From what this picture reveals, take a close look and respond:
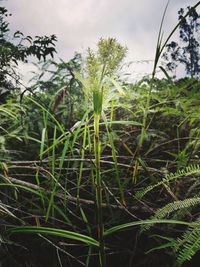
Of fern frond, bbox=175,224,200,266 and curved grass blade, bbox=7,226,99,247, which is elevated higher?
curved grass blade, bbox=7,226,99,247

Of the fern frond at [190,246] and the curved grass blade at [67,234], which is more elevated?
the curved grass blade at [67,234]

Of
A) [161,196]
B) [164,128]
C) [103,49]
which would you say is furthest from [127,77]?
[103,49]

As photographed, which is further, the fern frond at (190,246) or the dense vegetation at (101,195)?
the dense vegetation at (101,195)

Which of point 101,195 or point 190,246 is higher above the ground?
point 101,195

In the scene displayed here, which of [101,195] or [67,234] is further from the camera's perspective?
[101,195]

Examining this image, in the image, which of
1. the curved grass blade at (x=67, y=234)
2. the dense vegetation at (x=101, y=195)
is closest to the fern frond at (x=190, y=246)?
the dense vegetation at (x=101, y=195)

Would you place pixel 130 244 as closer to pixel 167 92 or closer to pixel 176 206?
pixel 176 206

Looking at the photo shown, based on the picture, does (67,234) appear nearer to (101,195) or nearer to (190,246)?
(101,195)

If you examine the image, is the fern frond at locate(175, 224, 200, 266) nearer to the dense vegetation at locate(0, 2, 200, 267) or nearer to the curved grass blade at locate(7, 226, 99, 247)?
the dense vegetation at locate(0, 2, 200, 267)

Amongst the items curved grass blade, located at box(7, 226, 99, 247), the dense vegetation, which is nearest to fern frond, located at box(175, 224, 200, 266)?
the dense vegetation

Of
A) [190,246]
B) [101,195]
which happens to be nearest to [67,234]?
[101,195]

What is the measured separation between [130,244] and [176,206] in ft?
1.04

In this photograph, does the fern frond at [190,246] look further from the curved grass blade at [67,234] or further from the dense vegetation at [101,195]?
the curved grass blade at [67,234]

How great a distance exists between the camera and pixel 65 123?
179 centimetres
